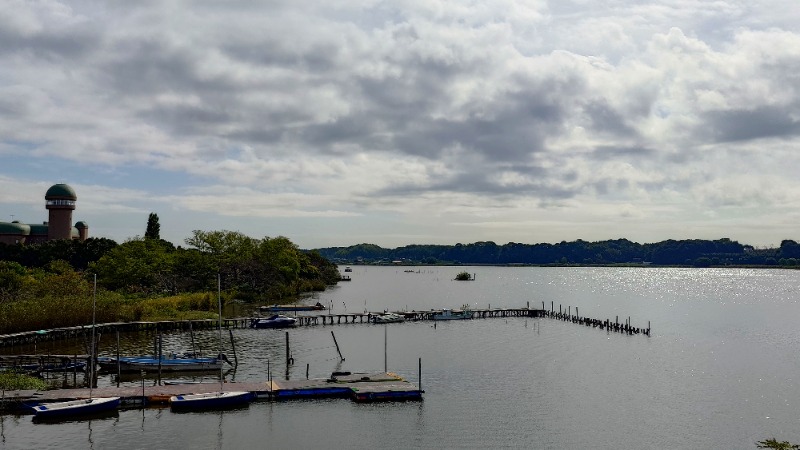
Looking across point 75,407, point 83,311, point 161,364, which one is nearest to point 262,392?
point 75,407

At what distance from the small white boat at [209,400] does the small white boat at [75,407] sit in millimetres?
4565

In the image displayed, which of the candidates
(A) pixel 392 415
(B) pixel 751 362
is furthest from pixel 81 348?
(B) pixel 751 362

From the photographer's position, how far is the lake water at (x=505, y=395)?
4788 cm

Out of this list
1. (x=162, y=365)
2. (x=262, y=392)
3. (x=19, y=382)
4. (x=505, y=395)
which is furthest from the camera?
(x=162, y=365)

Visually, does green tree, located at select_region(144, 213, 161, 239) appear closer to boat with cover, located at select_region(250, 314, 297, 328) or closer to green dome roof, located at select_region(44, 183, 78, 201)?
green dome roof, located at select_region(44, 183, 78, 201)

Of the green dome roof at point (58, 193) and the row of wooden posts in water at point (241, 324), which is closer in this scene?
the row of wooden posts in water at point (241, 324)

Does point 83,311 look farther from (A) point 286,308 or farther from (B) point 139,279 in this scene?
(A) point 286,308

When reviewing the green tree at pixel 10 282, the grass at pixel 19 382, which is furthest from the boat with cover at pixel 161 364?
the green tree at pixel 10 282

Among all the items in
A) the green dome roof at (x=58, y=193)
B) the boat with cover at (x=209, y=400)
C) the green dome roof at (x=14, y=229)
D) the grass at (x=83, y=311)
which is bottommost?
the boat with cover at (x=209, y=400)

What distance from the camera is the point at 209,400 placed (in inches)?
2103

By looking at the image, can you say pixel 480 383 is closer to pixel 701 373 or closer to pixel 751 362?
pixel 701 373

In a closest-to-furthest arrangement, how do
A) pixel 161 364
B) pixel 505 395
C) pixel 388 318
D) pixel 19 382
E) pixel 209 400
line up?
1. pixel 209 400
2. pixel 19 382
3. pixel 505 395
4. pixel 161 364
5. pixel 388 318

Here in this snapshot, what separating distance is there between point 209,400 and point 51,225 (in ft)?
456

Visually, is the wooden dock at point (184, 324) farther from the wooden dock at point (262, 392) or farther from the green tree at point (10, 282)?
the wooden dock at point (262, 392)
